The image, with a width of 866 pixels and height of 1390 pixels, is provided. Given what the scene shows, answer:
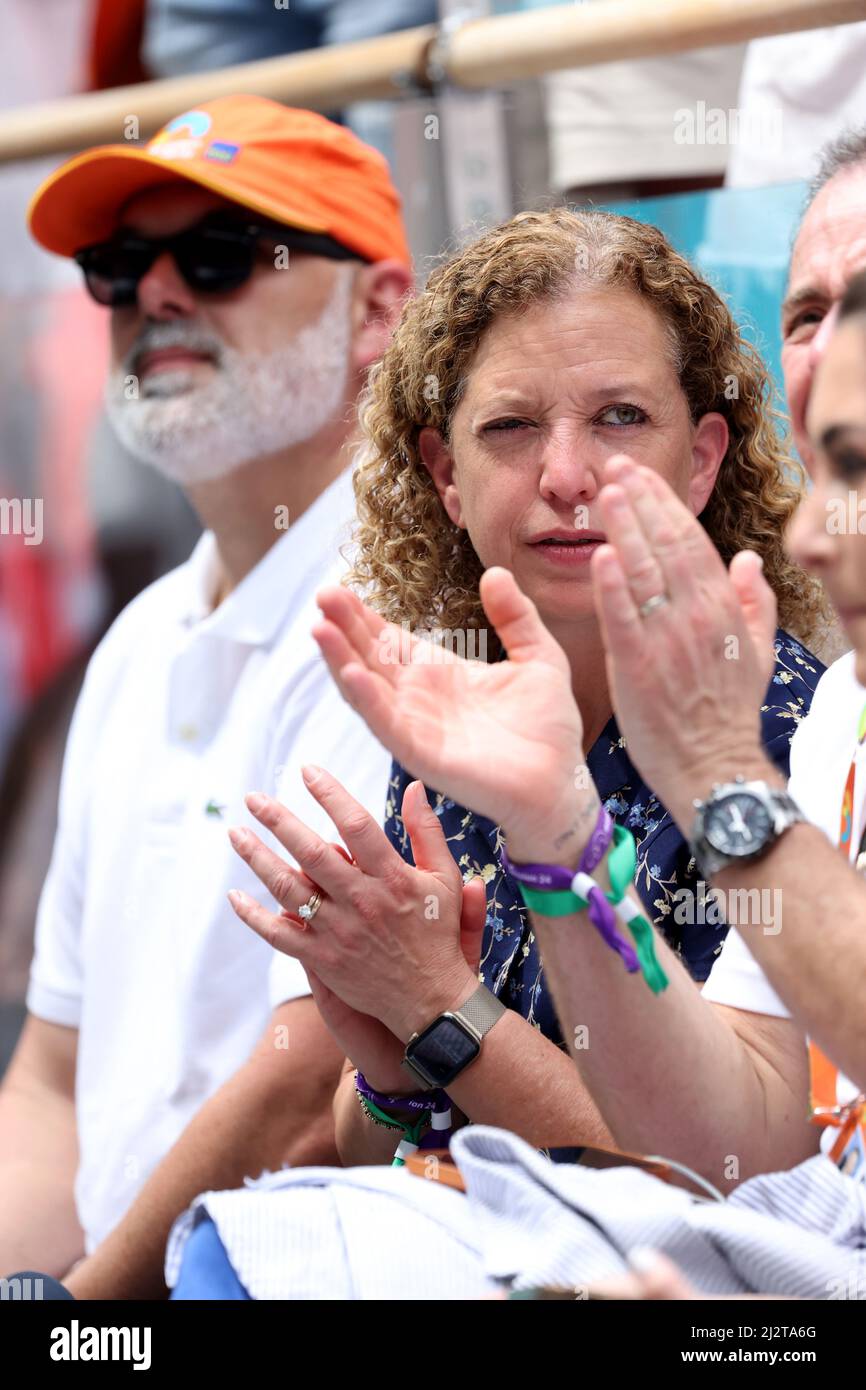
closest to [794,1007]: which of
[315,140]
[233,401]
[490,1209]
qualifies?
[490,1209]

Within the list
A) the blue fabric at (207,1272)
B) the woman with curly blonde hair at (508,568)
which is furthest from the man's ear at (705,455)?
the blue fabric at (207,1272)

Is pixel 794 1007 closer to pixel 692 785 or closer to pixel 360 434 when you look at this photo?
pixel 692 785

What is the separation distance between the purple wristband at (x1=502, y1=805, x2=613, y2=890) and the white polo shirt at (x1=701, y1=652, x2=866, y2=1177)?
8.3 inches

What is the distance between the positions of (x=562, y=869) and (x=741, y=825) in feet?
0.53

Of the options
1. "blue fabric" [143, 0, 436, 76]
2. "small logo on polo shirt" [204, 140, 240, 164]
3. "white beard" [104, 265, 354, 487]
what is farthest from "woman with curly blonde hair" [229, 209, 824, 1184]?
"blue fabric" [143, 0, 436, 76]

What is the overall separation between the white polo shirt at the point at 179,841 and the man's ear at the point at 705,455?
0.54 meters

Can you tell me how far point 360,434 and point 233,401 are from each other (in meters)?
0.31

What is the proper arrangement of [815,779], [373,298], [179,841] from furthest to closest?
[373,298]
[179,841]
[815,779]

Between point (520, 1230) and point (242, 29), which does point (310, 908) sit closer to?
point (520, 1230)

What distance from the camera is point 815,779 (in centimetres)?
141

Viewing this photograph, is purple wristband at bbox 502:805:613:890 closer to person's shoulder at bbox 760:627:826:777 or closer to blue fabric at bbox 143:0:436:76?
person's shoulder at bbox 760:627:826:777

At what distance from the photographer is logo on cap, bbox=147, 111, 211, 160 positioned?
A: 242cm
